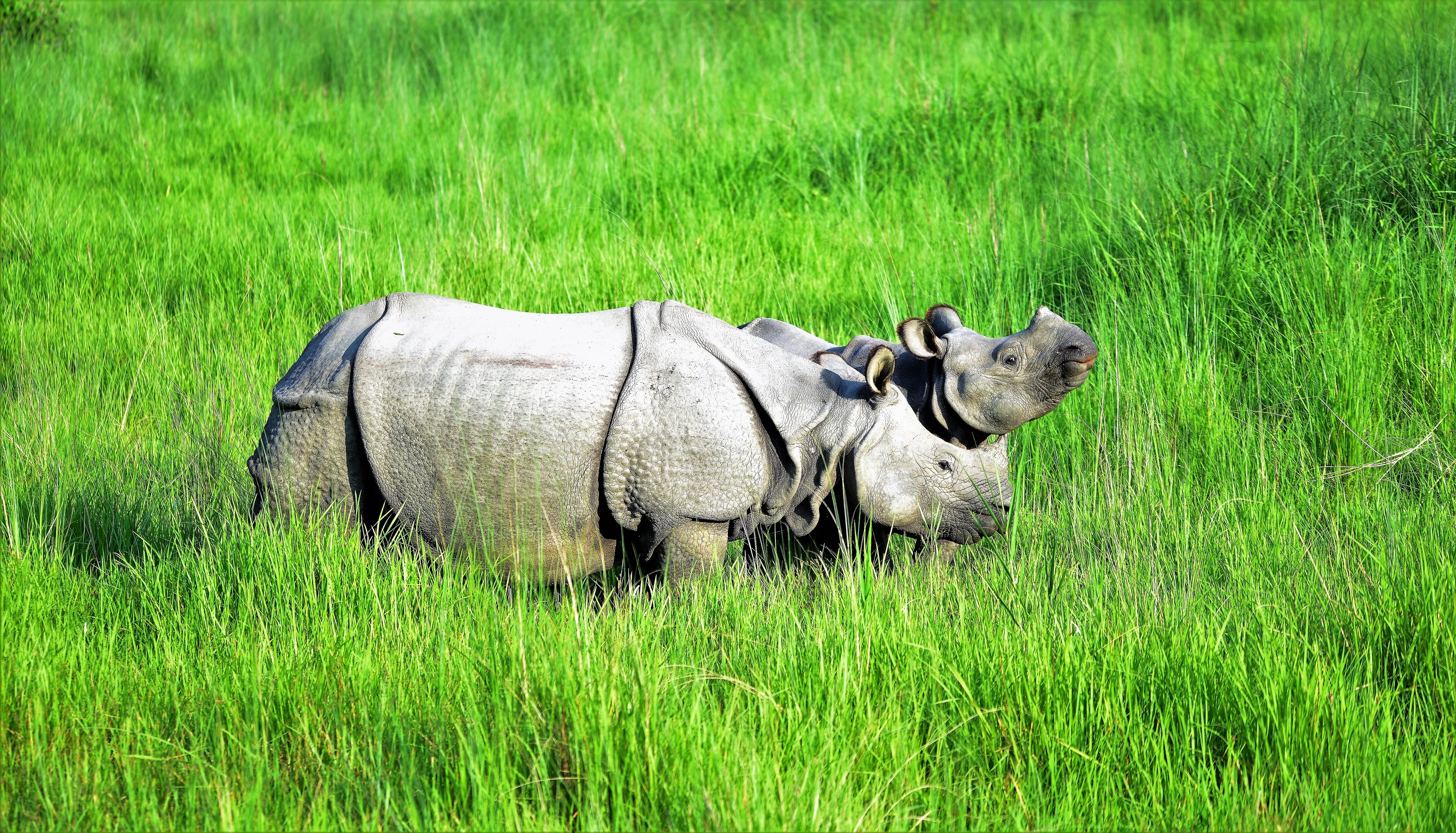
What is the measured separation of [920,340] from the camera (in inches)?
121

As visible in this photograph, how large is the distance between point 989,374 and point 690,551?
0.92 metres

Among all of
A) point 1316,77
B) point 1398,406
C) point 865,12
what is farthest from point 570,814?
point 865,12

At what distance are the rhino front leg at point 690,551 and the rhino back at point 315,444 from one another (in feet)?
2.58

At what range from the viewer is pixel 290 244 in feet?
17.8

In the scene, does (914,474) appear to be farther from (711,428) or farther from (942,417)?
(711,428)

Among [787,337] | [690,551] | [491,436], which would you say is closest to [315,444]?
[491,436]

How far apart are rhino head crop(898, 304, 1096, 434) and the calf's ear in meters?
0.16

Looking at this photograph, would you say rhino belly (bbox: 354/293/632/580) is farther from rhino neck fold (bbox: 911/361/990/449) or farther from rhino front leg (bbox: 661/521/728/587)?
rhino neck fold (bbox: 911/361/990/449)

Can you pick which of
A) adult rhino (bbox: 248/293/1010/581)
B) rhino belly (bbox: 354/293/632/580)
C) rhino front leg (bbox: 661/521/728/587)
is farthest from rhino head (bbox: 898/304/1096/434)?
rhino belly (bbox: 354/293/632/580)

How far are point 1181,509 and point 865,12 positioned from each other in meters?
6.31

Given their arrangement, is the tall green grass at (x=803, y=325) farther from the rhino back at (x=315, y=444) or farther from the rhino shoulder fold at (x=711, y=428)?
the rhino shoulder fold at (x=711, y=428)

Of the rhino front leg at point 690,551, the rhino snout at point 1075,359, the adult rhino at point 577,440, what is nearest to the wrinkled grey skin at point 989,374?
the rhino snout at point 1075,359

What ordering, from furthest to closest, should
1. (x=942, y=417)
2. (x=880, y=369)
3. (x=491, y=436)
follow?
(x=942, y=417) → (x=880, y=369) → (x=491, y=436)

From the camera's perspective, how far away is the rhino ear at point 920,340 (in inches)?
120
